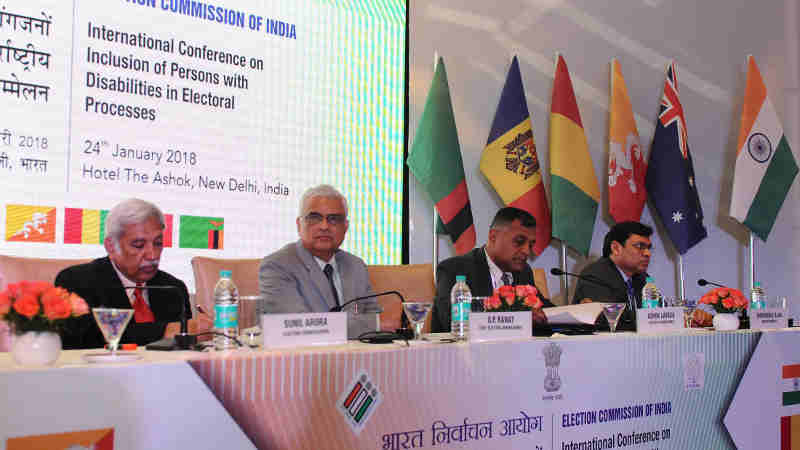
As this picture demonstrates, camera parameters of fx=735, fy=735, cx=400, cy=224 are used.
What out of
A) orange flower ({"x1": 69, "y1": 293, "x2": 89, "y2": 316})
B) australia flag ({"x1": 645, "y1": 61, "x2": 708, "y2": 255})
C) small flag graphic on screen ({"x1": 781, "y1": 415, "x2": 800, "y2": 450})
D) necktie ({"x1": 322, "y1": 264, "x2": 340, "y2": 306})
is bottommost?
small flag graphic on screen ({"x1": 781, "y1": 415, "x2": 800, "y2": 450})

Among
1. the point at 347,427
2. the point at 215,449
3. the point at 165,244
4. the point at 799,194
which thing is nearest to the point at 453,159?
the point at 165,244

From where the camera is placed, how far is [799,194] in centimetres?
587

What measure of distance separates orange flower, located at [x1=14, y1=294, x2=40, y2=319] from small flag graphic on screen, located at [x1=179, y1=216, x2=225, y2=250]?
6.77 ft

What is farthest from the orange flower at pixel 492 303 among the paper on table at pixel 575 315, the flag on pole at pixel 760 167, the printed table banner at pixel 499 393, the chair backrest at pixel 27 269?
the flag on pole at pixel 760 167

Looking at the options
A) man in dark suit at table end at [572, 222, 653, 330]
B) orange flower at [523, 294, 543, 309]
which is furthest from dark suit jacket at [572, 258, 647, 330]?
orange flower at [523, 294, 543, 309]

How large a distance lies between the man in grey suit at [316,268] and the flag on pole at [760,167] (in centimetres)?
328

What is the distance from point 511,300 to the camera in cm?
222

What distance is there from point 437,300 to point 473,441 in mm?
1251

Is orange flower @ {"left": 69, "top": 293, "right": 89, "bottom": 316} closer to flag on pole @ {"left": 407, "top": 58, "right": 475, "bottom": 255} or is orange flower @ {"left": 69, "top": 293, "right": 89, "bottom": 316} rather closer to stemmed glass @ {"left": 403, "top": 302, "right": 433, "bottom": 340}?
stemmed glass @ {"left": 403, "top": 302, "right": 433, "bottom": 340}

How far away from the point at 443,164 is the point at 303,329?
2.46m

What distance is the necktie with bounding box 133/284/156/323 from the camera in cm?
256

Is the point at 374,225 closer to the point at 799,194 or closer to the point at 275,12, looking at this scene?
the point at 275,12

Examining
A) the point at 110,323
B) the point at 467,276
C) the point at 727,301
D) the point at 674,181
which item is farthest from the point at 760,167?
the point at 110,323

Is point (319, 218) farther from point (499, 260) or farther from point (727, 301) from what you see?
point (727, 301)
